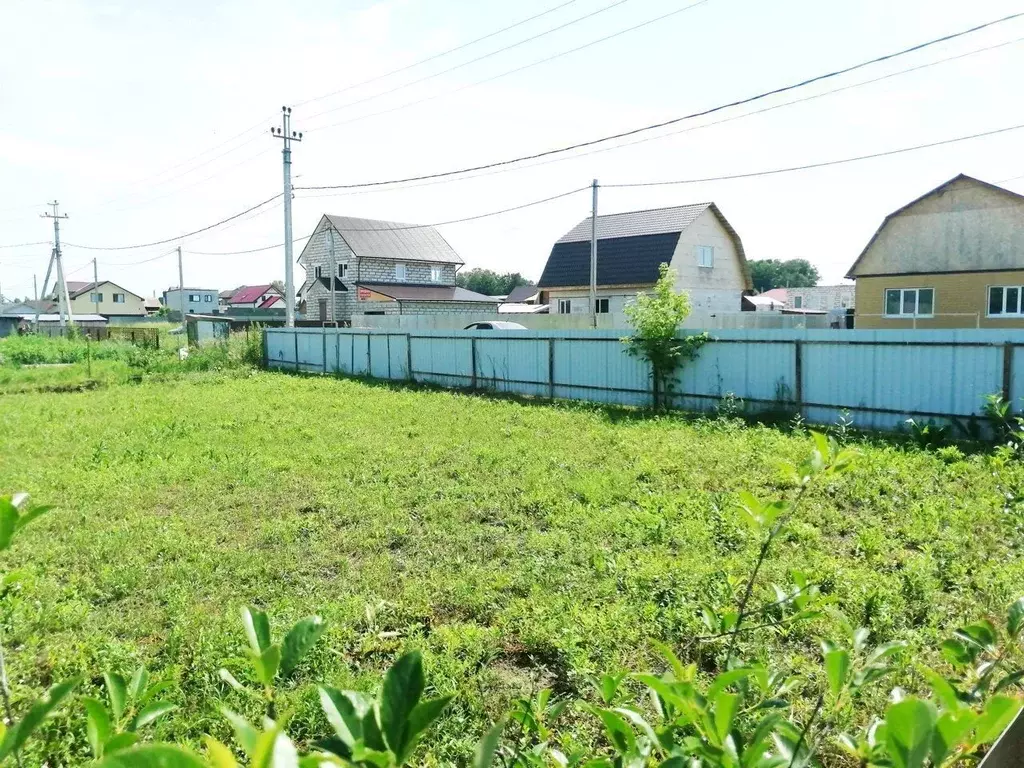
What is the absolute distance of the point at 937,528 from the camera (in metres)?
4.95

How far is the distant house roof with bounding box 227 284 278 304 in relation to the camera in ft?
218

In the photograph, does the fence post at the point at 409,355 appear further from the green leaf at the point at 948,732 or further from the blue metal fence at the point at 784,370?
the green leaf at the point at 948,732

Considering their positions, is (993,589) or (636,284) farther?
(636,284)

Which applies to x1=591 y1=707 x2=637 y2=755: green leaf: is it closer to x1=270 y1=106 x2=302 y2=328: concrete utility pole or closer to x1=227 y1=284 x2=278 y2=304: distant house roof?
x1=270 y1=106 x2=302 y2=328: concrete utility pole

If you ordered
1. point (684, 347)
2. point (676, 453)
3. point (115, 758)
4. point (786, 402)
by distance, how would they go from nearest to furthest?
point (115, 758) < point (676, 453) < point (786, 402) < point (684, 347)

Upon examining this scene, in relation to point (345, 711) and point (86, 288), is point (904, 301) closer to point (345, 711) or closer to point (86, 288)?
point (345, 711)

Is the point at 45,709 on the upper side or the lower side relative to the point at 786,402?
upper

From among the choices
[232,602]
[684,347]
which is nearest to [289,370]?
[684,347]

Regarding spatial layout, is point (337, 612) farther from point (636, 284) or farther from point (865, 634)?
point (636, 284)

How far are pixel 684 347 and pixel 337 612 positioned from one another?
7550 millimetres

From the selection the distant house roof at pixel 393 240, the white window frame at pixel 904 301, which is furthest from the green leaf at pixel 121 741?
the distant house roof at pixel 393 240

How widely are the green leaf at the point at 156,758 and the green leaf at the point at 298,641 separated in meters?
0.41

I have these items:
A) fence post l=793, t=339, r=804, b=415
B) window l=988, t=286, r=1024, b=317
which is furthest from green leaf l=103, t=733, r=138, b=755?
window l=988, t=286, r=1024, b=317

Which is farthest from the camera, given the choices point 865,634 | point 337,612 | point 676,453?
point 676,453
